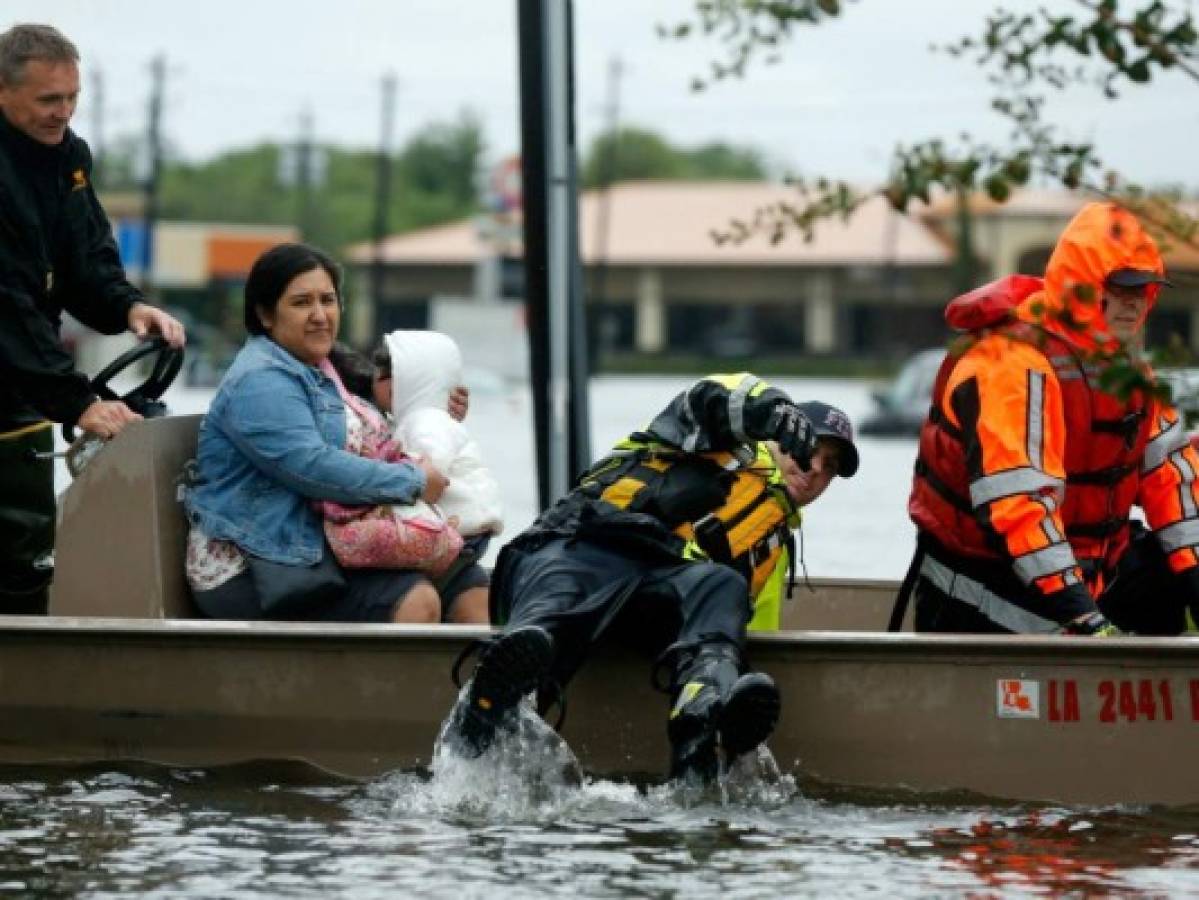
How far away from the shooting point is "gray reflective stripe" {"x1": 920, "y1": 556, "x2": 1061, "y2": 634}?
854 centimetres

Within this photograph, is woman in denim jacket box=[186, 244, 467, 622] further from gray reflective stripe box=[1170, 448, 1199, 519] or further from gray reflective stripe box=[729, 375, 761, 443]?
gray reflective stripe box=[1170, 448, 1199, 519]

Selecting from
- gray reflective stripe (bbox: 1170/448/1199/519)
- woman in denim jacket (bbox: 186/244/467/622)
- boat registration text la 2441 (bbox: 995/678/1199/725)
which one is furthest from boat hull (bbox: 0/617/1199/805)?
gray reflective stripe (bbox: 1170/448/1199/519)

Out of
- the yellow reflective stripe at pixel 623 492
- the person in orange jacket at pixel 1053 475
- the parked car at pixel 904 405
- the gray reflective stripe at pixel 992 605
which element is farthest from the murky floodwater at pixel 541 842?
the parked car at pixel 904 405

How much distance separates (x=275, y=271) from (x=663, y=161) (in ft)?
460

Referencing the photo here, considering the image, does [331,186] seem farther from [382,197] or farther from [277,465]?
[277,465]

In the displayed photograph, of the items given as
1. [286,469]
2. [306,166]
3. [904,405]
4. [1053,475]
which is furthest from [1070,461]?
[306,166]

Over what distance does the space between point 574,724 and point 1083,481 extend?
1.62 m

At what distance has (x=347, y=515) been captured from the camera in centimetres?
866

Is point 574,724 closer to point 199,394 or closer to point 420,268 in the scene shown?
point 199,394

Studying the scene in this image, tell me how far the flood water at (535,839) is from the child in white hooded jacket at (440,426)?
3.15 feet

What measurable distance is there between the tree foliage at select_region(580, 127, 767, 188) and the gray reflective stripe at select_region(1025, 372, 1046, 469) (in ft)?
398

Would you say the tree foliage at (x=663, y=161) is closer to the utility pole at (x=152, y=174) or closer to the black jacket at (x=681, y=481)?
the utility pole at (x=152, y=174)

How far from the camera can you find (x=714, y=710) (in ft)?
25.7

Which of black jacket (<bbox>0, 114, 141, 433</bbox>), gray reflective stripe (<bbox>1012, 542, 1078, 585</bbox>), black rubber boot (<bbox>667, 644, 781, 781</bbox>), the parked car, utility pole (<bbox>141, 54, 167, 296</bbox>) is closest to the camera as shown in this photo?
black rubber boot (<bbox>667, 644, 781, 781</bbox>)
